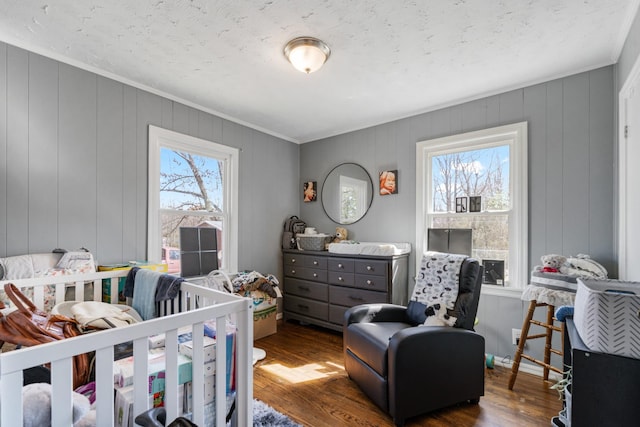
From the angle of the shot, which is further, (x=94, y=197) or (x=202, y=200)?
(x=202, y=200)

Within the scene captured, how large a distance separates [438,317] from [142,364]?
5.82ft

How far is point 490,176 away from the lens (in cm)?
284

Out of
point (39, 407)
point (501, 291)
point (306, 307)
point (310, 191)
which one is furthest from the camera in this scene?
point (310, 191)

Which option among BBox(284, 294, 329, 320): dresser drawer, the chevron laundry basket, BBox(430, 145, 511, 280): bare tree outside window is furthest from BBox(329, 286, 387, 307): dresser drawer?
the chevron laundry basket

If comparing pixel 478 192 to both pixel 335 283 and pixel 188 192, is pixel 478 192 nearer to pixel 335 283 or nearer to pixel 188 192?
pixel 335 283

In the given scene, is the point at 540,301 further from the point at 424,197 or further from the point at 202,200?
the point at 202,200

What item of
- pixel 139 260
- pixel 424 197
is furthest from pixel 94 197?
pixel 424 197

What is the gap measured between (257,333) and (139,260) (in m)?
1.35

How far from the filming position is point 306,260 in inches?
143

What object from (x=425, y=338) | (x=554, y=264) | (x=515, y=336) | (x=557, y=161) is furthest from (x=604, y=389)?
(x=557, y=161)

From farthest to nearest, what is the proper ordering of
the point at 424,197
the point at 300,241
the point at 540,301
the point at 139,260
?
the point at 300,241 < the point at 424,197 < the point at 139,260 < the point at 540,301

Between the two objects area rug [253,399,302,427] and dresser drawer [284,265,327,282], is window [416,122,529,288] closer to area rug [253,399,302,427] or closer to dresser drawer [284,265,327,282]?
dresser drawer [284,265,327,282]

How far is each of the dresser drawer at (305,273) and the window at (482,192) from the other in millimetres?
1045

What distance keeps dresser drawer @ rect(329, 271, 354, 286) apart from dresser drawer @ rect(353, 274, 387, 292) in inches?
2.4
